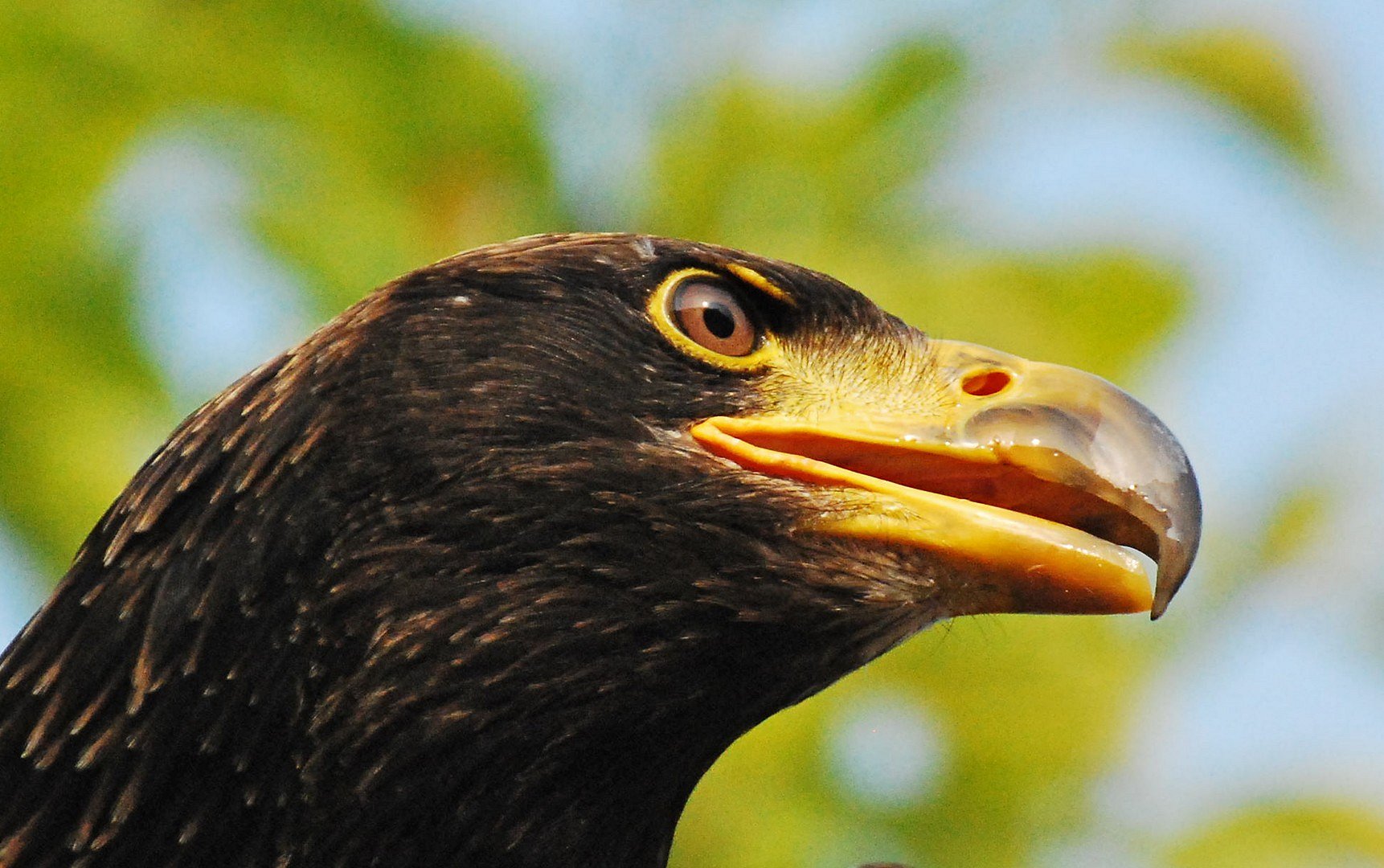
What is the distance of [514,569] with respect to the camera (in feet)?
9.75

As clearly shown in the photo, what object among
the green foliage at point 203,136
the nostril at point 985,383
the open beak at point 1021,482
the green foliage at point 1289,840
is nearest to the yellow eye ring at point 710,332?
the open beak at point 1021,482

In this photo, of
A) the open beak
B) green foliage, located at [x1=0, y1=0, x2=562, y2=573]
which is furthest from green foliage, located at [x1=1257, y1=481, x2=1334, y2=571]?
the open beak

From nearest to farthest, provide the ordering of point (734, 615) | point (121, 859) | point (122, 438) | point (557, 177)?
point (121, 859) < point (734, 615) < point (122, 438) < point (557, 177)

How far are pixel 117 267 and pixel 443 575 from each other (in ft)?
15.9

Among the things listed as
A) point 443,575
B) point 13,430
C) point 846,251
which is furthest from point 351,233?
point 443,575

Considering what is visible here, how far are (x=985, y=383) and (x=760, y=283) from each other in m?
0.42

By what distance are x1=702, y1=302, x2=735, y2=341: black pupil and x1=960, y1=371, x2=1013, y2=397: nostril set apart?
1.31 ft

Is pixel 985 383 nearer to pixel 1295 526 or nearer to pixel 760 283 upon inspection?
pixel 760 283

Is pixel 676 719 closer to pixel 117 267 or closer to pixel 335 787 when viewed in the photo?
pixel 335 787

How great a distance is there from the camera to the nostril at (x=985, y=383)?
10.4 feet

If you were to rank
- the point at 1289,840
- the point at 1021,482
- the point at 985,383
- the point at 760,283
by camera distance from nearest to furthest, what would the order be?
the point at 1021,482 < the point at 985,383 < the point at 760,283 < the point at 1289,840

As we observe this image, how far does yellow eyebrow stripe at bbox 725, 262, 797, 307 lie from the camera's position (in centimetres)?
328

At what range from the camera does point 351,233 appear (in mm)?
7332

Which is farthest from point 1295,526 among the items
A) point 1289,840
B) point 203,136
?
point 203,136
